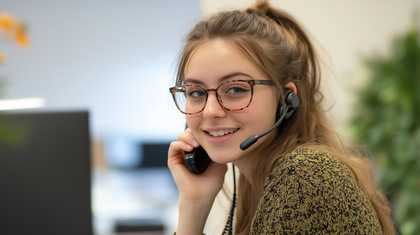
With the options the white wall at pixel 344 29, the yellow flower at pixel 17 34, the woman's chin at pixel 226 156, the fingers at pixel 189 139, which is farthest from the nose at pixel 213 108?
the yellow flower at pixel 17 34

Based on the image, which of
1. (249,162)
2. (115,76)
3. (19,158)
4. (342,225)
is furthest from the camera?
(115,76)

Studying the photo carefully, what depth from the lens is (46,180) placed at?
2.73 feet

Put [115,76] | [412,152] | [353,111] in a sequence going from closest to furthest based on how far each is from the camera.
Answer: [412,152]
[353,111]
[115,76]

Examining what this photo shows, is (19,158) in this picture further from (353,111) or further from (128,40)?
(128,40)

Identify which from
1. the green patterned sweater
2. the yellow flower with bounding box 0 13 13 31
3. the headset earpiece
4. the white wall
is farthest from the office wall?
the green patterned sweater

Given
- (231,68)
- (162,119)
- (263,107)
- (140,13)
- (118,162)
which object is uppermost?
(140,13)

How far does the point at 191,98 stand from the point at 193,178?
0.98 ft

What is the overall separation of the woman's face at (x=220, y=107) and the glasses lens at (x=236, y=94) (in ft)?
0.05

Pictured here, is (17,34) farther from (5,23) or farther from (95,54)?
(5,23)

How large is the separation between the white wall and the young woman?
0.48 metres

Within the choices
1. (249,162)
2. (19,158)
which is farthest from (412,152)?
(19,158)

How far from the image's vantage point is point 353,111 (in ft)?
6.53

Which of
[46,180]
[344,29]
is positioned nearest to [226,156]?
[46,180]

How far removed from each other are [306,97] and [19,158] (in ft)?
2.89
